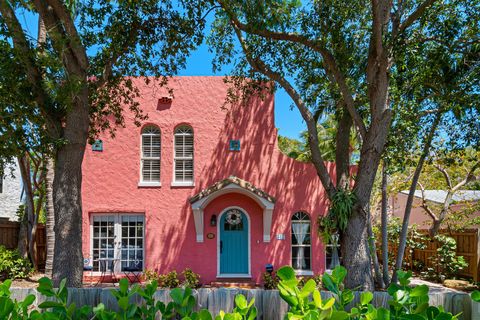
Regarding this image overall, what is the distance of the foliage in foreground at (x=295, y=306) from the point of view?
5.26 feet

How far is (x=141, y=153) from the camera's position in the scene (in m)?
14.0

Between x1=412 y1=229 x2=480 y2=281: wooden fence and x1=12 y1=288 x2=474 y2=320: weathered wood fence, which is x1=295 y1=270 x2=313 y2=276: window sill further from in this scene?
x1=12 y1=288 x2=474 y2=320: weathered wood fence

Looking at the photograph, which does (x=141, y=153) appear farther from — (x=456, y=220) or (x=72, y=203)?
(x=456, y=220)

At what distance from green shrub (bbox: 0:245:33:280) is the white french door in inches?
79.3

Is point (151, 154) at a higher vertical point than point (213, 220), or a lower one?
higher

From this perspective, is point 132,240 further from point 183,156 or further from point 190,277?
point 183,156

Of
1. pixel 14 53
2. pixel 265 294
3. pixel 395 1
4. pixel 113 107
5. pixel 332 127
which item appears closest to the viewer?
pixel 265 294

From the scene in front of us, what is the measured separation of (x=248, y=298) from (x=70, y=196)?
5.54 metres

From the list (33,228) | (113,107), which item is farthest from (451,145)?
(33,228)

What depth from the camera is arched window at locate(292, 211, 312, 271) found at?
13.7 meters

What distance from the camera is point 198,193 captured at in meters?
13.5

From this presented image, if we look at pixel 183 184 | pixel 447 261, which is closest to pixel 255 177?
pixel 183 184

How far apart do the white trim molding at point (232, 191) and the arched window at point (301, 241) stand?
3.04 ft

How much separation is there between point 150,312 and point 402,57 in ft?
24.9
